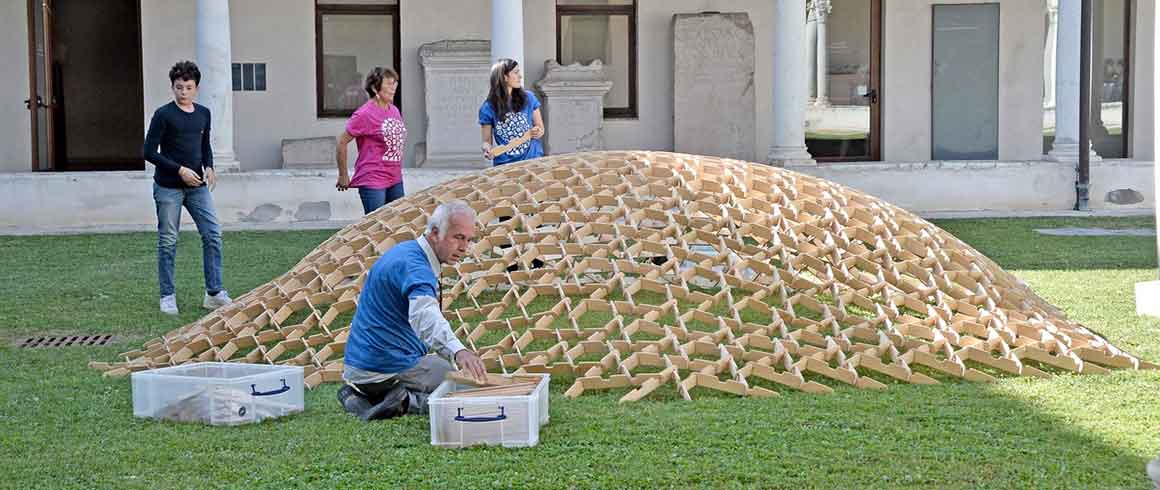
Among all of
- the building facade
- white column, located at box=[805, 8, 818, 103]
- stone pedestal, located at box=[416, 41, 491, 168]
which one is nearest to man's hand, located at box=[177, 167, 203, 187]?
→ the building facade

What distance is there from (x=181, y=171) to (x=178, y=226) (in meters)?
0.40

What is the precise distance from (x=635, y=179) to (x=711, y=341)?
5.56 feet

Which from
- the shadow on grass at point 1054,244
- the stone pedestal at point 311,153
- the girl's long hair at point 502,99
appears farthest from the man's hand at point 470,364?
the stone pedestal at point 311,153

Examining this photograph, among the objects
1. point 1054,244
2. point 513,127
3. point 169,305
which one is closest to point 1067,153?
point 1054,244

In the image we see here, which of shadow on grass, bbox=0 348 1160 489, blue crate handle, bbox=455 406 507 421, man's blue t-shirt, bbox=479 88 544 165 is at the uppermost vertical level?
man's blue t-shirt, bbox=479 88 544 165

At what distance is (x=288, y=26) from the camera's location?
19125 mm

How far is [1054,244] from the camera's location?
47.0 ft

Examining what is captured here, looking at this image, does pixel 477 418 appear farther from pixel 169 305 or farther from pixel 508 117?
pixel 508 117

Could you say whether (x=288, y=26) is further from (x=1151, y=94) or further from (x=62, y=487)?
(x=62, y=487)

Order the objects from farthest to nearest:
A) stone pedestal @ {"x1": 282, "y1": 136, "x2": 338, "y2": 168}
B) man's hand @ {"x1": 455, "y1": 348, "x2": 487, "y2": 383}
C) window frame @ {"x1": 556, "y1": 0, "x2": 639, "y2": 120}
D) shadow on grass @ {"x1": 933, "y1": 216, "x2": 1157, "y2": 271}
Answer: window frame @ {"x1": 556, "y1": 0, "x2": 639, "y2": 120}
stone pedestal @ {"x1": 282, "y1": 136, "x2": 338, "y2": 168}
shadow on grass @ {"x1": 933, "y1": 216, "x2": 1157, "y2": 271}
man's hand @ {"x1": 455, "y1": 348, "x2": 487, "y2": 383}

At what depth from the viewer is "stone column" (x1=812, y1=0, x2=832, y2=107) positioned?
2081 centimetres

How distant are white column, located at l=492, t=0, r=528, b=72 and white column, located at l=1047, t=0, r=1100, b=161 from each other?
6339 millimetres

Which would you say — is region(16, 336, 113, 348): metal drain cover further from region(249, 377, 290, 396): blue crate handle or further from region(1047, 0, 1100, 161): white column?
region(1047, 0, 1100, 161): white column

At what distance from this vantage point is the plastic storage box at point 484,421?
20.4 ft
